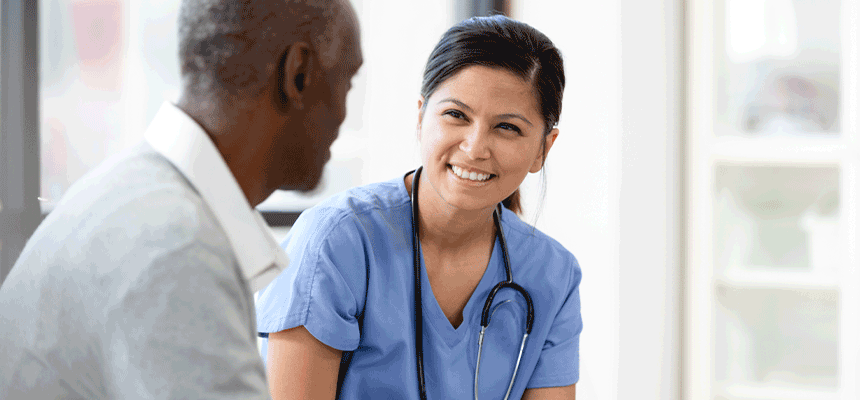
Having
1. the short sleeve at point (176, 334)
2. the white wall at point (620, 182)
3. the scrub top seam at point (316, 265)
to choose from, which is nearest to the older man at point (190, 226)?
the short sleeve at point (176, 334)

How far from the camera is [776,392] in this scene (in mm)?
2039

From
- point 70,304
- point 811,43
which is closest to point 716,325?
point 811,43

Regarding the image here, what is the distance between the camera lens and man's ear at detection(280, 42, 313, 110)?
52 centimetres

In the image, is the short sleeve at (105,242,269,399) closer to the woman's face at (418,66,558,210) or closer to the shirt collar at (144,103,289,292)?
the shirt collar at (144,103,289,292)

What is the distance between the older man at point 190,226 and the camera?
1.34 feet

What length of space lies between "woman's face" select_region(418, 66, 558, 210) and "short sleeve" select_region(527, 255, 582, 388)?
0.84 ft

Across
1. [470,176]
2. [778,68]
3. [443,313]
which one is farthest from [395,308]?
[778,68]

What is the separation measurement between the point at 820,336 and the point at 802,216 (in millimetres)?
369

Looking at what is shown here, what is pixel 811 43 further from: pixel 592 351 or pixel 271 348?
pixel 271 348

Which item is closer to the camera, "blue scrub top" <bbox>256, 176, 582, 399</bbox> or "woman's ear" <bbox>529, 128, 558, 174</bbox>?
"blue scrub top" <bbox>256, 176, 582, 399</bbox>

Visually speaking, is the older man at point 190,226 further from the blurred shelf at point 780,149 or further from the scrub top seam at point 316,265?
the blurred shelf at point 780,149

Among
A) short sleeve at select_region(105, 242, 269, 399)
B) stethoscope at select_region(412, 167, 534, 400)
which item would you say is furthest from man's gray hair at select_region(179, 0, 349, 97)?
stethoscope at select_region(412, 167, 534, 400)

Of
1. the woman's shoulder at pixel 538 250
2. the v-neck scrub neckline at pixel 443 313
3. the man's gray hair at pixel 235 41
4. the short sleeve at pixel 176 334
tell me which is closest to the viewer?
the short sleeve at pixel 176 334

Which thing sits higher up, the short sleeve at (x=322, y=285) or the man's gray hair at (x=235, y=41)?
the man's gray hair at (x=235, y=41)
